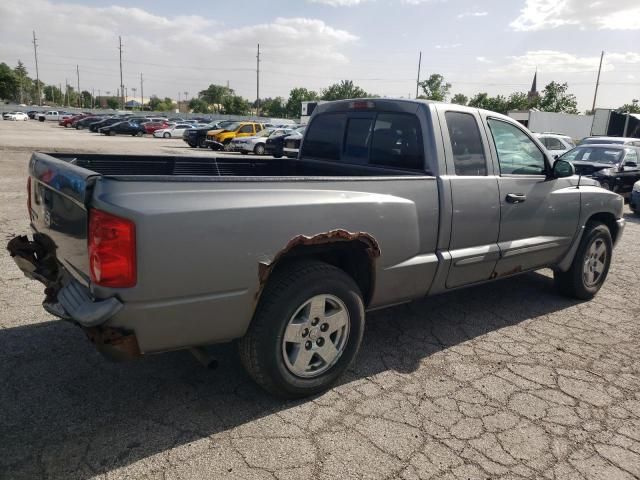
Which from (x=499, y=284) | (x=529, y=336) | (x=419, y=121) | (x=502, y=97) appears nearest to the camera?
(x=419, y=121)

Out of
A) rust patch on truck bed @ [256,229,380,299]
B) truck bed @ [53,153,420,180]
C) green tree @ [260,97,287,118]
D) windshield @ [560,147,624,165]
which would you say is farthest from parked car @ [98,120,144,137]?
green tree @ [260,97,287,118]

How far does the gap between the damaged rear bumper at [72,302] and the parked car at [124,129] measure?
127ft

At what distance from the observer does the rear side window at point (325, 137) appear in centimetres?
447

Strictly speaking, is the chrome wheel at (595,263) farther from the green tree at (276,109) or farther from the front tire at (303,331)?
the green tree at (276,109)

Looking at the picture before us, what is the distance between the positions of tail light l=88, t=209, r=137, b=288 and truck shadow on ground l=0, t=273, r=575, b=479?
3.07 ft

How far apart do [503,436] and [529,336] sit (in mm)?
1651

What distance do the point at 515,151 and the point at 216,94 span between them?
130 m

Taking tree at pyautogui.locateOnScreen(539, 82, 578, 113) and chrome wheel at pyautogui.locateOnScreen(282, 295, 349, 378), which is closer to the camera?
chrome wheel at pyautogui.locateOnScreen(282, 295, 349, 378)

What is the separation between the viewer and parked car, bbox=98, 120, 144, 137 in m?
38.1

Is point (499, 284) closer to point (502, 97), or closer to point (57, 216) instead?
point (57, 216)

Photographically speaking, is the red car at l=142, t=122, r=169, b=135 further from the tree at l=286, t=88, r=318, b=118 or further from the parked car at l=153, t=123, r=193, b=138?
the tree at l=286, t=88, r=318, b=118

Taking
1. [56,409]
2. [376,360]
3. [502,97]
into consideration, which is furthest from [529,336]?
[502,97]

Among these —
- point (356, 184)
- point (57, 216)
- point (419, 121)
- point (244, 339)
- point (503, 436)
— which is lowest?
point (503, 436)

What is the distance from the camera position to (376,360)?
370cm
